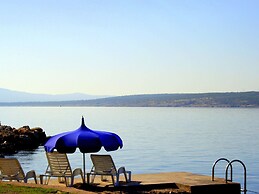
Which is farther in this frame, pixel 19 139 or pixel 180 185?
pixel 19 139

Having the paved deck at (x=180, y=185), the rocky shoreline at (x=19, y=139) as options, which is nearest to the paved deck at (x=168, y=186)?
the paved deck at (x=180, y=185)

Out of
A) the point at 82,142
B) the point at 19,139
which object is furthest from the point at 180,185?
the point at 19,139

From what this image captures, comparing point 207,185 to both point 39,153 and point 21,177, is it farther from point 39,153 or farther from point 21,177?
point 39,153

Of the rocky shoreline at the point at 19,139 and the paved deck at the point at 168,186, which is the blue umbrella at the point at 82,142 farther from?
the rocky shoreline at the point at 19,139

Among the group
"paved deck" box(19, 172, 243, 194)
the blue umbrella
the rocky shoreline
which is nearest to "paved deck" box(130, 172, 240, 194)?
"paved deck" box(19, 172, 243, 194)

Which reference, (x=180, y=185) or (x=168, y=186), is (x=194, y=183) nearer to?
(x=180, y=185)

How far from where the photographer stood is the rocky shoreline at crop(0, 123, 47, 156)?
45434 millimetres

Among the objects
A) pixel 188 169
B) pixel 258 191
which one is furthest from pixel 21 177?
pixel 188 169

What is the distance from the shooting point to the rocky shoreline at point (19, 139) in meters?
45.4

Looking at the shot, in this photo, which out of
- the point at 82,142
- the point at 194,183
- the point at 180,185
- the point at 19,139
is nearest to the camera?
the point at 82,142

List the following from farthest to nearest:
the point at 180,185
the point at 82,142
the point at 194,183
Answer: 1. the point at 194,183
2. the point at 180,185
3. the point at 82,142

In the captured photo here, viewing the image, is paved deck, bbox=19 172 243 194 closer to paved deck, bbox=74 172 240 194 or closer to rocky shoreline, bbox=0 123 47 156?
paved deck, bbox=74 172 240 194

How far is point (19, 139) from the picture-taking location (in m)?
49.3

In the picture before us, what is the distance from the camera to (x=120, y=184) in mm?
14938
